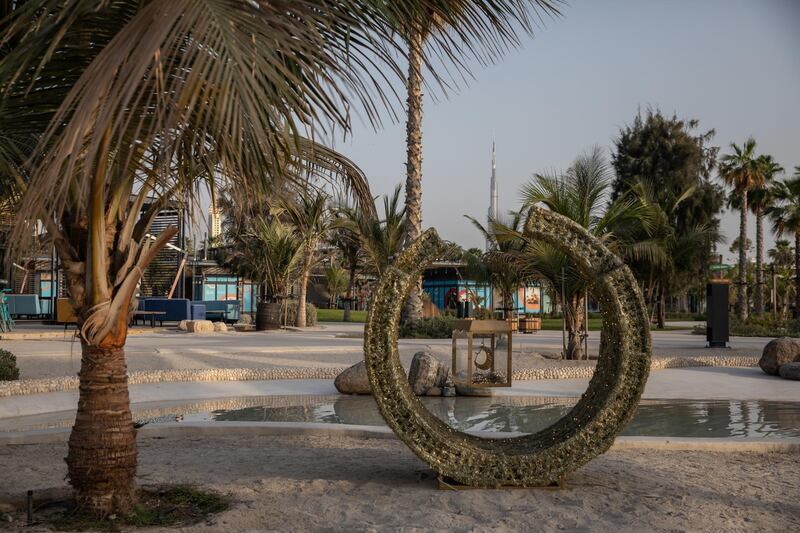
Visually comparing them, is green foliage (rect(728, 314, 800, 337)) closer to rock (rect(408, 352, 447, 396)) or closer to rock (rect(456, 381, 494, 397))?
rock (rect(456, 381, 494, 397))

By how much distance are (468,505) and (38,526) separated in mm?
2231

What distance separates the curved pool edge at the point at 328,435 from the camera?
6207 millimetres

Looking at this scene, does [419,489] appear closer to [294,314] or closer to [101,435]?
[101,435]

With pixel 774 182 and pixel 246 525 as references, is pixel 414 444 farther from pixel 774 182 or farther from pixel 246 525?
pixel 774 182

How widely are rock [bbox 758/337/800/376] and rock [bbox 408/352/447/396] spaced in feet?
18.4

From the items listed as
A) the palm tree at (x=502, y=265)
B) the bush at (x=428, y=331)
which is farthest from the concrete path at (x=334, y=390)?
the palm tree at (x=502, y=265)

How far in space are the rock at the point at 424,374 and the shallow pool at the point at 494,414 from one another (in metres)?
0.21

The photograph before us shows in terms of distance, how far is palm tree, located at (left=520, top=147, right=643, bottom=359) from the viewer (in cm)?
1357

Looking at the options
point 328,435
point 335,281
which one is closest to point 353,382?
point 328,435

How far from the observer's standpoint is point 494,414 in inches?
331

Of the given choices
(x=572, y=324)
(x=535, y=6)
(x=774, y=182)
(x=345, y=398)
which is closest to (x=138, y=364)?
(x=345, y=398)

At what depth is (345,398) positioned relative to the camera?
9531 mm

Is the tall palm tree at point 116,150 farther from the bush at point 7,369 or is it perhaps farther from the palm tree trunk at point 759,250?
the palm tree trunk at point 759,250

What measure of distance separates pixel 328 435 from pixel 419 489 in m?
2.04
